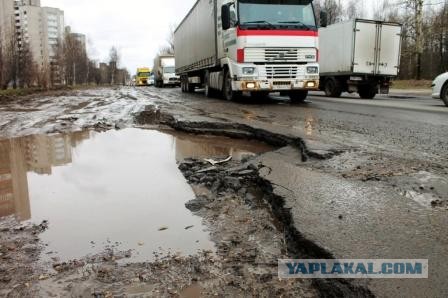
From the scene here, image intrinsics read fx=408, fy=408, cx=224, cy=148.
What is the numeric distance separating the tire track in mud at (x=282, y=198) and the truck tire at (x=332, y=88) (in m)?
10.4

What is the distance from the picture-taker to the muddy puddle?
2723 millimetres

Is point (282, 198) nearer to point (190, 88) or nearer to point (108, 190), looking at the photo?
point (108, 190)

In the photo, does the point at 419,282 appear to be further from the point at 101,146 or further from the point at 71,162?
the point at 101,146

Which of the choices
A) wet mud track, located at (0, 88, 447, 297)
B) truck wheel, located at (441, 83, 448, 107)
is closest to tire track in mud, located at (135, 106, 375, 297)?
wet mud track, located at (0, 88, 447, 297)

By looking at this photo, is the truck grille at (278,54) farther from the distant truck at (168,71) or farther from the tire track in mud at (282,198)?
the distant truck at (168,71)

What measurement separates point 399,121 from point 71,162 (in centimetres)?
556

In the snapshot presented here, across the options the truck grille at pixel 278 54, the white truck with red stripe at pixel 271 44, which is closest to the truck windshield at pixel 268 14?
the white truck with red stripe at pixel 271 44

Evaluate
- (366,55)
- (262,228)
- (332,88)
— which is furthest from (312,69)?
(262,228)

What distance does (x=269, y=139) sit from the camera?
19.6 feet

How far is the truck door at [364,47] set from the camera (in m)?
16.1

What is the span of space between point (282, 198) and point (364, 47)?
1466 centimetres

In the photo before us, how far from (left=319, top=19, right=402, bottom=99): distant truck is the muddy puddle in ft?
37.4

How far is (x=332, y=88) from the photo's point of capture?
1755cm

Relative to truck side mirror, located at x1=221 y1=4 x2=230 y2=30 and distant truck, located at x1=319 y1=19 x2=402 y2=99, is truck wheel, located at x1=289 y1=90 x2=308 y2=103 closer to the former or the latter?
truck side mirror, located at x1=221 y1=4 x2=230 y2=30
